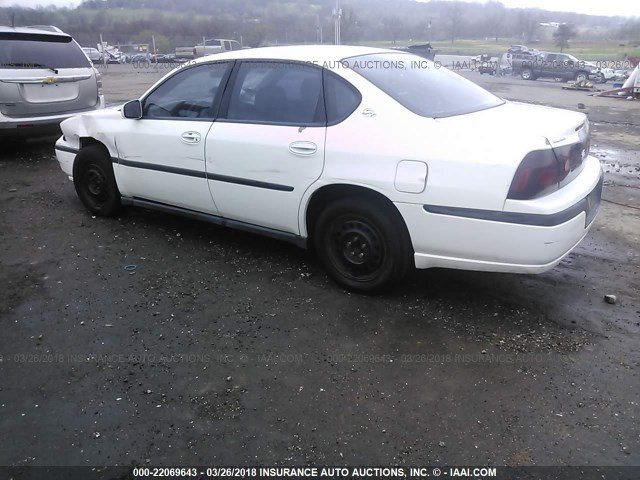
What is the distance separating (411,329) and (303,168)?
1.28 meters

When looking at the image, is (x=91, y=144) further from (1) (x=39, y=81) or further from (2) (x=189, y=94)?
(1) (x=39, y=81)

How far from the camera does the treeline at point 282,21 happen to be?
5619 cm

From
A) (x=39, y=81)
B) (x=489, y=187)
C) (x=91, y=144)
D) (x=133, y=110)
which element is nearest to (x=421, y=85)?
(x=489, y=187)

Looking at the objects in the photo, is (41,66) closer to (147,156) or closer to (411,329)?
(147,156)

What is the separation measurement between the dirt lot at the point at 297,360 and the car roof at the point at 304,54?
1553 mm

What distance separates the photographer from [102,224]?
194 inches

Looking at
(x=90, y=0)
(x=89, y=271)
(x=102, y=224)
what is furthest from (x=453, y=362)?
(x=90, y=0)

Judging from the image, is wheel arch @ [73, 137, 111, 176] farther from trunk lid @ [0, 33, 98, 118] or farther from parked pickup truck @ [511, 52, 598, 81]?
parked pickup truck @ [511, 52, 598, 81]

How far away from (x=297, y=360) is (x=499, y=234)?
4.43 feet

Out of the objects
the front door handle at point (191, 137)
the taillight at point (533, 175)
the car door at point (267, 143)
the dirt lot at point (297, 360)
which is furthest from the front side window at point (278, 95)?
the taillight at point (533, 175)

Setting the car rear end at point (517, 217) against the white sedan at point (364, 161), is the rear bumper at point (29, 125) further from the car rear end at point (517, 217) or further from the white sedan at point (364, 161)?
the car rear end at point (517, 217)

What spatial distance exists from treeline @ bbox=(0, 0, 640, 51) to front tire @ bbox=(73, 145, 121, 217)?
44436 mm

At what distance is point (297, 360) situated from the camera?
2.87 m

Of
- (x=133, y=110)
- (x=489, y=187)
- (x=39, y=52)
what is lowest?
(x=489, y=187)
